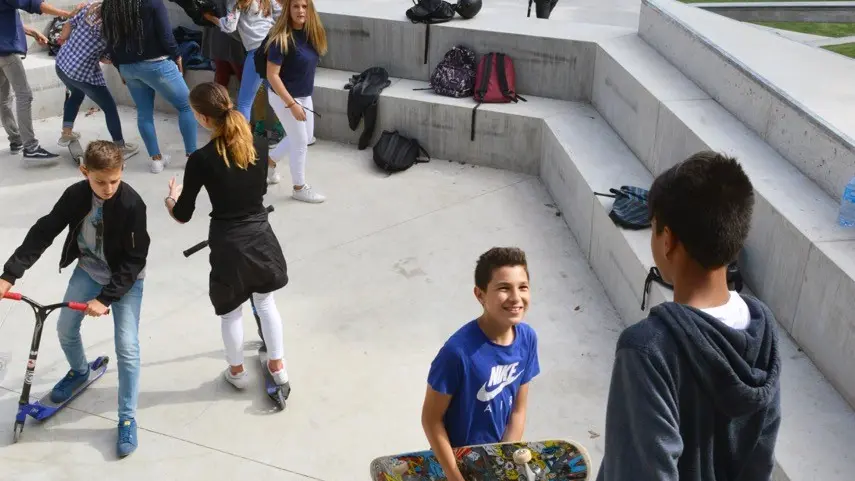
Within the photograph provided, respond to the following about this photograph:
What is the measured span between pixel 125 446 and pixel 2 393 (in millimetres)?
979

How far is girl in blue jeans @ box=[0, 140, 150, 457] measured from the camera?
4.21 m

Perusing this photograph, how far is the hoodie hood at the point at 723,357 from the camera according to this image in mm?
1836

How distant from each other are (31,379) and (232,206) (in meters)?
1.37

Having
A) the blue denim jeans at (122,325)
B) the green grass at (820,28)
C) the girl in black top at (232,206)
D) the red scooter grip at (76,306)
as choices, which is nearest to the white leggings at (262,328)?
the girl in black top at (232,206)

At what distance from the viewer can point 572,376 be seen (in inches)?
201

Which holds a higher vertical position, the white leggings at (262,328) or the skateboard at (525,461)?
the skateboard at (525,461)

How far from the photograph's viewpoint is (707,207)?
1870 mm

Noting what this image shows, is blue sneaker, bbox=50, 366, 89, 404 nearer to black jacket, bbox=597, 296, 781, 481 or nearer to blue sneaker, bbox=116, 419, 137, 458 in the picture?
blue sneaker, bbox=116, 419, 137, 458

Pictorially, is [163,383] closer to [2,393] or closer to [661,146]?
[2,393]

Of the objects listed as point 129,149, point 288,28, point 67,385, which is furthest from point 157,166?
point 67,385

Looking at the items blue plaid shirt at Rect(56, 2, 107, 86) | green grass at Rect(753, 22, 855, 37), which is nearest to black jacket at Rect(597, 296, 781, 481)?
blue plaid shirt at Rect(56, 2, 107, 86)

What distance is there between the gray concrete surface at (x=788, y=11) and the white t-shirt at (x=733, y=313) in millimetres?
9843

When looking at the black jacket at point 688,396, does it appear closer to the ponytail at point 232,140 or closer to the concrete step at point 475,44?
the ponytail at point 232,140

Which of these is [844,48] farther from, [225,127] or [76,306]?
[76,306]
